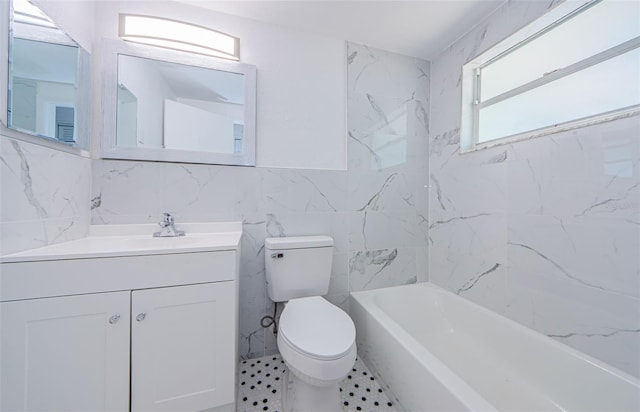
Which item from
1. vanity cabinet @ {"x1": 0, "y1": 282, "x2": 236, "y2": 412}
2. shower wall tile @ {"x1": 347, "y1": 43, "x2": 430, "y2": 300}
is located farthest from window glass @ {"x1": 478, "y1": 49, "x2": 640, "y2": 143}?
vanity cabinet @ {"x1": 0, "y1": 282, "x2": 236, "y2": 412}

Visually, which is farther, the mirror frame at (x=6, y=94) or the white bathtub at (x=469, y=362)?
the white bathtub at (x=469, y=362)

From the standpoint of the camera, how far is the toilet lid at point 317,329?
978 mm

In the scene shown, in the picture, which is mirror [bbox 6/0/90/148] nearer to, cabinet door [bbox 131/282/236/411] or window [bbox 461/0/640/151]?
cabinet door [bbox 131/282/236/411]

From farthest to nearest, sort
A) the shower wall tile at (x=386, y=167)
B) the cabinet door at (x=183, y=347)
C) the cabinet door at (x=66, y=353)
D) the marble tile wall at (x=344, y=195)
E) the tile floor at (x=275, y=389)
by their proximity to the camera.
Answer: the shower wall tile at (x=386, y=167)
the marble tile wall at (x=344, y=195)
the tile floor at (x=275, y=389)
the cabinet door at (x=183, y=347)
the cabinet door at (x=66, y=353)

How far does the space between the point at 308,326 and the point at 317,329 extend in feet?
0.16

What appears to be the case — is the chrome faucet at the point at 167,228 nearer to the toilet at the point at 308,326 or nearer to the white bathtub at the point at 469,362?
the toilet at the point at 308,326

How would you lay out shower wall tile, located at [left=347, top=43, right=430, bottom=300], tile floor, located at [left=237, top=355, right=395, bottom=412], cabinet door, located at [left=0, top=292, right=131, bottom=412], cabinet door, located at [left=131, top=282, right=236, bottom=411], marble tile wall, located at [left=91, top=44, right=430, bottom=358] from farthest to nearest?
1. shower wall tile, located at [left=347, top=43, right=430, bottom=300]
2. marble tile wall, located at [left=91, top=44, right=430, bottom=358]
3. tile floor, located at [left=237, top=355, right=395, bottom=412]
4. cabinet door, located at [left=131, top=282, right=236, bottom=411]
5. cabinet door, located at [left=0, top=292, right=131, bottom=412]

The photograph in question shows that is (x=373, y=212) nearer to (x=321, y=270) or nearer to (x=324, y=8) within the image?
(x=321, y=270)

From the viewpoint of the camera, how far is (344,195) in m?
1.68

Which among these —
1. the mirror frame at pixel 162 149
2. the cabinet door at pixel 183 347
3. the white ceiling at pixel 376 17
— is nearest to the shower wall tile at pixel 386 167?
the white ceiling at pixel 376 17

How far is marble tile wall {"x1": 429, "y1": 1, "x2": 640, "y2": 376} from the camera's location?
93 cm

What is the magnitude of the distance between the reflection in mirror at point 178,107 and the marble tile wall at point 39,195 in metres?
0.27

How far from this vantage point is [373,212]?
1.75 m

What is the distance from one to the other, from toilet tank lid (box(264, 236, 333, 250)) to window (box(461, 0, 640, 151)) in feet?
3.80
